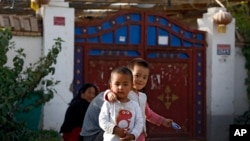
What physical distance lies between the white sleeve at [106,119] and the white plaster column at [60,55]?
4.54 m

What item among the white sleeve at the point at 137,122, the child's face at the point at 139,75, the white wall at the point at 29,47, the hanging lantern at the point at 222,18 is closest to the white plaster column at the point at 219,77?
the hanging lantern at the point at 222,18

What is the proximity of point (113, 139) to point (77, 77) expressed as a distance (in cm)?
508

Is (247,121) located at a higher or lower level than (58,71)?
lower

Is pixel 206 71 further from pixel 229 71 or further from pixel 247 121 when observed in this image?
pixel 247 121

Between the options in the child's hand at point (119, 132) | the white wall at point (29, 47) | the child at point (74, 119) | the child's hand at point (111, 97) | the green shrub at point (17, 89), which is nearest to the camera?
the child's hand at point (119, 132)

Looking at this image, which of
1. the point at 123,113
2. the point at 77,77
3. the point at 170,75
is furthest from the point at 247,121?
the point at 123,113

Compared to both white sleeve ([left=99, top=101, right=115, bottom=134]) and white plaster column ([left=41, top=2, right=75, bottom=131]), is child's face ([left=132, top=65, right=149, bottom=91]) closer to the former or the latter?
white sleeve ([left=99, top=101, right=115, bottom=134])

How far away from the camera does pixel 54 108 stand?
9.60 m

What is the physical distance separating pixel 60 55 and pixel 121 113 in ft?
15.7

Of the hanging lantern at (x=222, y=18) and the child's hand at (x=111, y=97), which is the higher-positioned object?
the hanging lantern at (x=222, y=18)

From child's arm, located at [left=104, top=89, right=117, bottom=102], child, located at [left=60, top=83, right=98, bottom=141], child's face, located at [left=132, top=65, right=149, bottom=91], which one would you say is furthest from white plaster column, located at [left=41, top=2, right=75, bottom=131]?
child's arm, located at [left=104, top=89, right=117, bottom=102]

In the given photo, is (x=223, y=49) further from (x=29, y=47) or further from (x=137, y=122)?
(x=137, y=122)

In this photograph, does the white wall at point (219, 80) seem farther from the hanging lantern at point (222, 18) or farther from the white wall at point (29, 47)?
the white wall at point (29, 47)

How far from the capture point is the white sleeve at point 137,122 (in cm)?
500
